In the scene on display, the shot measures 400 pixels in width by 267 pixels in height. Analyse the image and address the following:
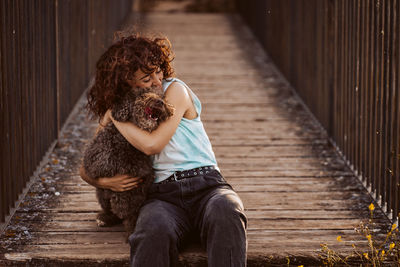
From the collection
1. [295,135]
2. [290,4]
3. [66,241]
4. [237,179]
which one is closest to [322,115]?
[295,135]

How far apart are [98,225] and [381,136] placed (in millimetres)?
1976

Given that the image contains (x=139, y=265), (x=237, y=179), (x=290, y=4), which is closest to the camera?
(x=139, y=265)

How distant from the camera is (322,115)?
568 centimetres

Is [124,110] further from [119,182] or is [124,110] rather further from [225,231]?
[225,231]

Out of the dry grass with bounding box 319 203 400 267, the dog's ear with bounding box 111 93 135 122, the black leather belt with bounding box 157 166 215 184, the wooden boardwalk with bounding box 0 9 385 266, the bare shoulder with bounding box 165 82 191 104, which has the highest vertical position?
the bare shoulder with bounding box 165 82 191 104

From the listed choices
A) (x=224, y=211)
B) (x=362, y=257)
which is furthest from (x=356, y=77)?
(x=224, y=211)

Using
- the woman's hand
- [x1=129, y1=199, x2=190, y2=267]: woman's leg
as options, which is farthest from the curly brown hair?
[x1=129, y1=199, x2=190, y2=267]: woman's leg

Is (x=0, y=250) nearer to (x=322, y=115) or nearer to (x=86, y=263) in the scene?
(x=86, y=263)

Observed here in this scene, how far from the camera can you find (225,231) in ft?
9.01

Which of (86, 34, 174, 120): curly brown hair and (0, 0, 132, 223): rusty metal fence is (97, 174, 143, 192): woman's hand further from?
(0, 0, 132, 223): rusty metal fence

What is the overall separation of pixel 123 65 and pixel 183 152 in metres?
0.58

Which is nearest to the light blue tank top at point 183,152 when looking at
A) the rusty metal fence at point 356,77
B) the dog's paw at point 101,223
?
the dog's paw at point 101,223

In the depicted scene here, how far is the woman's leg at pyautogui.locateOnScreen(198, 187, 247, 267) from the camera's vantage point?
8.91ft

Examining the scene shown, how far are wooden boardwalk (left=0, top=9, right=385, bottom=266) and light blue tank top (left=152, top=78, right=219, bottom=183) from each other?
47 cm
